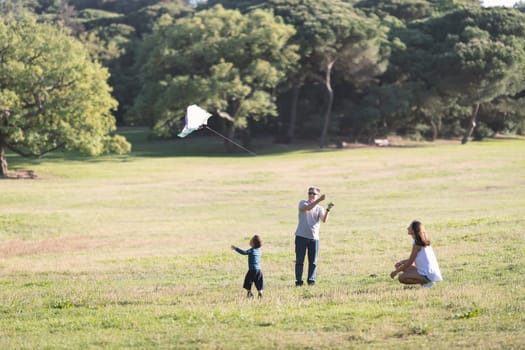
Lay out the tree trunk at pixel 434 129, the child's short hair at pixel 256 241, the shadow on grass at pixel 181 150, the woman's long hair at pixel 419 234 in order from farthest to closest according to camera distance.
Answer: the tree trunk at pixel 434 129, the shadow on grass at pixel 181 150, the child's short hair at pixel 256 241, the woman's long hair at pixel 419 234

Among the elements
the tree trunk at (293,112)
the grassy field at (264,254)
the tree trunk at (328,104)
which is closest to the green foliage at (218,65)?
the tree trunk at (293,112)

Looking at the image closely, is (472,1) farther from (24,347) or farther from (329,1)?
(24,347)

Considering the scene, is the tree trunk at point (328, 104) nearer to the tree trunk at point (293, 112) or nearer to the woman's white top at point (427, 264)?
the tree trunk at point (293, 112)

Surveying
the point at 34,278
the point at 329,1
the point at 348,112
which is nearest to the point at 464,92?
the point at 348,112

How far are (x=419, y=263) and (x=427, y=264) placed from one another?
0.14 metres

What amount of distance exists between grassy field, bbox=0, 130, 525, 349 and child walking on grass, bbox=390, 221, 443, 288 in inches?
12.5

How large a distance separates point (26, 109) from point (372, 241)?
1388 inches

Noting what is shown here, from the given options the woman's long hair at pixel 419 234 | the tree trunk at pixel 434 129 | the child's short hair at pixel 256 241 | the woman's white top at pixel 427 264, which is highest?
the tree trunk at pixel 434 129

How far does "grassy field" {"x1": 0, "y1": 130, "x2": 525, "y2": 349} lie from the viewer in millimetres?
10703

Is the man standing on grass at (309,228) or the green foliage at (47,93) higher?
the green foliage at (47,93)

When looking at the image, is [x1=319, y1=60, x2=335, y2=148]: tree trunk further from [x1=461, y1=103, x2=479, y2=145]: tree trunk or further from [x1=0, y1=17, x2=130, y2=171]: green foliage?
[x1=0, y1=17, x2=130, y2=171]: green foliage

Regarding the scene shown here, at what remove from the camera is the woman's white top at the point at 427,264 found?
13328 millimetres

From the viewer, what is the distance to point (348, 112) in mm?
73125

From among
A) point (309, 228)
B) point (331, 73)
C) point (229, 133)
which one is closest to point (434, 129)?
point (331, 73)
